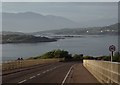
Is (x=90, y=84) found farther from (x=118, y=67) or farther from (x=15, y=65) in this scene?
(x=15, y=65)

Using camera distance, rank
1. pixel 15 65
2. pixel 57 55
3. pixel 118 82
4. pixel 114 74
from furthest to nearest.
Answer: pixel 57 55
pixel 15 65
pixel 114 74
pixel 118 82

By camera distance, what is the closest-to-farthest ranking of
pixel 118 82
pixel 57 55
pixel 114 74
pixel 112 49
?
pixel 118 82 → pixel 114 74 → pixel 112 49 → pixel 57 55

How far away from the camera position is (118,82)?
1897cm

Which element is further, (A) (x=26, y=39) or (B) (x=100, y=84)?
(A) (x=26, y=39)

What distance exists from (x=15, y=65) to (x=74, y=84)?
33.7m

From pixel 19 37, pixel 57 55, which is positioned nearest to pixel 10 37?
pixel 19 37

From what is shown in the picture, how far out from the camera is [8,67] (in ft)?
178

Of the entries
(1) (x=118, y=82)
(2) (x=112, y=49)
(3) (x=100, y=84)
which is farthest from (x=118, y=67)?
(2) (x=112, y=49)

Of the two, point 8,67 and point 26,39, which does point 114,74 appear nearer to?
point 8,67

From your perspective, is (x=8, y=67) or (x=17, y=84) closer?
(x=17, y=84)

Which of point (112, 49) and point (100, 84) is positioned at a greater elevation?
point (112, 49)

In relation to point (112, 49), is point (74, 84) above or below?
below

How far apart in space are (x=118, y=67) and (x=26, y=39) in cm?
17927

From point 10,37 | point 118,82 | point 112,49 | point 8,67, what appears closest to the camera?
point 118,82
